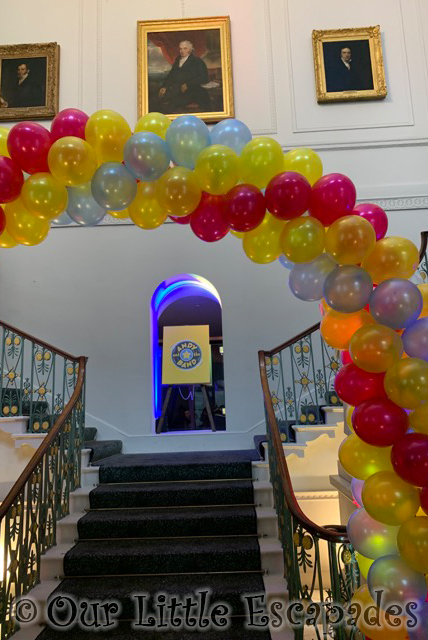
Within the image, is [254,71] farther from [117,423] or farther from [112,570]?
[112,570]

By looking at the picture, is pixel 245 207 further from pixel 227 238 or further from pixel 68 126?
pixel 227 238

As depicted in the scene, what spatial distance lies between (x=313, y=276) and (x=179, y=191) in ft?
2.52

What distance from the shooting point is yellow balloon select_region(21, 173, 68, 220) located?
98.1 inches

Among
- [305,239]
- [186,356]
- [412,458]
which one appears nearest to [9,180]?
[305,239]

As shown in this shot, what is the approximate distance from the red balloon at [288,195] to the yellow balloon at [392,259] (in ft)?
1.29

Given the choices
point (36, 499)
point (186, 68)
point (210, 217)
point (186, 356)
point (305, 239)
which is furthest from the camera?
point (186, 68)

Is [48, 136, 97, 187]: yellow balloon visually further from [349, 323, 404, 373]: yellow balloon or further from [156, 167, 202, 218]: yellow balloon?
[349, 323, 404, 373]: yellow balloon

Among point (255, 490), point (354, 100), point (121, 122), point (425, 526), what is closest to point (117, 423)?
point (255, 490)

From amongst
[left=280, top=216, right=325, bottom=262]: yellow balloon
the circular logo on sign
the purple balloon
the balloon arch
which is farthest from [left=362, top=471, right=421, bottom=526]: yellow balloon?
the circular logo on sign

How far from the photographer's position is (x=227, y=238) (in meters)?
6.31

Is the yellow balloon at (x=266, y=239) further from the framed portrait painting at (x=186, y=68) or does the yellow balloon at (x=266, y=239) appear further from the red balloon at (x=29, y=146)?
the framed portrait painting at (x=186, y=68)

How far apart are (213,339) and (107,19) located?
5772mm

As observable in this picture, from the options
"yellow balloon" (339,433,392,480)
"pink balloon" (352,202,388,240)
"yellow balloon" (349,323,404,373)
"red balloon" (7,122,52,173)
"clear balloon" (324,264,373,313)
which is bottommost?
"yellow balloon" (339,433,392,480)

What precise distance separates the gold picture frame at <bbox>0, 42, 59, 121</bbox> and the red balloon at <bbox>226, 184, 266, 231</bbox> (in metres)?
5.03
